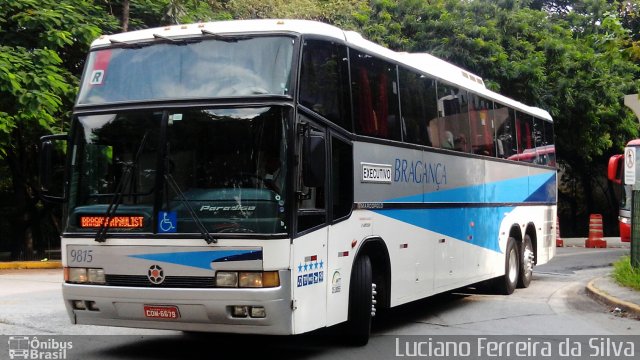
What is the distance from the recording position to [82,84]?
8164mm

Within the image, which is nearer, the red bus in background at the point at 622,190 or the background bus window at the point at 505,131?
the background bus window at the point at 505,131

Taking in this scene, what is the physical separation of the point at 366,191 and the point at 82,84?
3.27 metres

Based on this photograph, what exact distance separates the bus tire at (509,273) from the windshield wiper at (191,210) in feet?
27.7

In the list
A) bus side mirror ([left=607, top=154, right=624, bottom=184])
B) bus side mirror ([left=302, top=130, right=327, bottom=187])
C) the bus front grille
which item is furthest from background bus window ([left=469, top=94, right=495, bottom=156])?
bus side mirror ([left=607, top=154, right=624, bottom=184])

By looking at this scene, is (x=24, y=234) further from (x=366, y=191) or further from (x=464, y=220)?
(x=366, y=191)

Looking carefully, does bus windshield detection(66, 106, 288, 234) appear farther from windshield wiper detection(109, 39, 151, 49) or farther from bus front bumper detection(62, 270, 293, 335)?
windshield wiper detection(109, 39, 151, 49)

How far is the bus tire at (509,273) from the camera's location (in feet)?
47.3

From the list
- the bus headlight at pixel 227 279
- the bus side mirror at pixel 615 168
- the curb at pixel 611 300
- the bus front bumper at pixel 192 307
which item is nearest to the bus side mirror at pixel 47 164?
the bus front bumper at pixel 192 307

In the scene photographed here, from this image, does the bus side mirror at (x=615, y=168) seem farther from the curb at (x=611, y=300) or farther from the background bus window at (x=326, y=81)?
the background bus window at (x=326, y=81)

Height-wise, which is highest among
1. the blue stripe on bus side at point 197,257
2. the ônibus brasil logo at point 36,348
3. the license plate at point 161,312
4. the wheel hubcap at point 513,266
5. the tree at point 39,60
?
the tree at point 39,60

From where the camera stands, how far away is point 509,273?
14523mm

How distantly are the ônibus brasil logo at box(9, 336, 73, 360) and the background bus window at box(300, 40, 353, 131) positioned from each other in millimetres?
3635

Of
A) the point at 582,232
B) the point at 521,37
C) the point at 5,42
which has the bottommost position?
the point at 582,232

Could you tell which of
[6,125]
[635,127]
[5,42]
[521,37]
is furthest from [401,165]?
[635,127]
